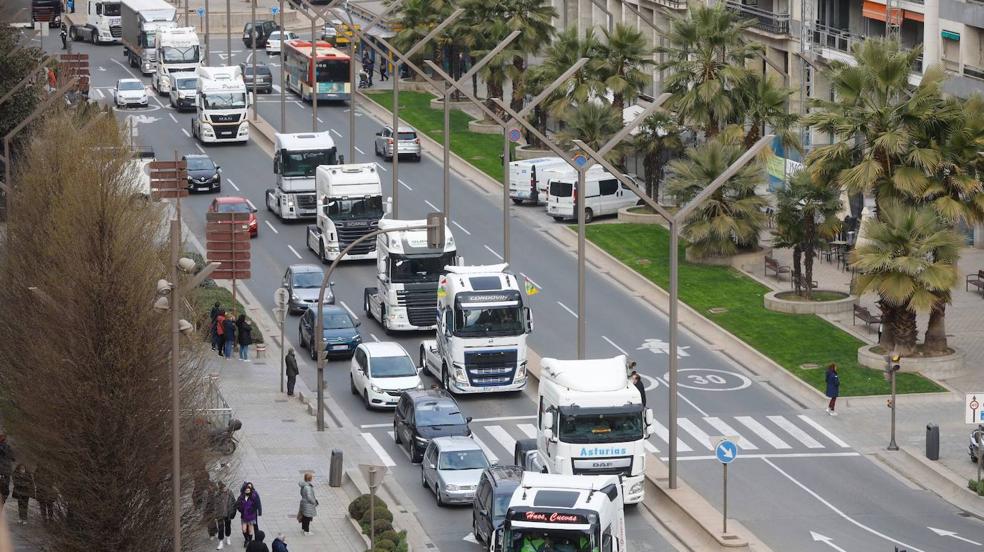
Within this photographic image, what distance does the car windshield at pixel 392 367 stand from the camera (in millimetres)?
62625

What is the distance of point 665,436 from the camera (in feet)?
198

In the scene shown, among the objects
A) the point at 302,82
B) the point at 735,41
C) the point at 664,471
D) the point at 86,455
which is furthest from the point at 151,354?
the point at 302,82

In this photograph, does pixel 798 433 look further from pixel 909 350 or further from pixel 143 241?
pixel 143 241

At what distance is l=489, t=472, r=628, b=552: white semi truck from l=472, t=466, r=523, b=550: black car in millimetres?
3875

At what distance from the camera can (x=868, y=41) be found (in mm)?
66188

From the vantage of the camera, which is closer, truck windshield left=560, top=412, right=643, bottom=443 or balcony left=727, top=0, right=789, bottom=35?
truck windshield left=560, top=412, right=643, bottom=443

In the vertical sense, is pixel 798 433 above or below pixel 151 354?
below

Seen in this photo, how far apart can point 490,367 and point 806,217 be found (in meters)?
15.1

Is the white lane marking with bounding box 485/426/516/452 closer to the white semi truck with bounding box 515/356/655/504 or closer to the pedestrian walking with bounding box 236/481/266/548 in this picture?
the white semi truck with bounding box 515/356/655/504

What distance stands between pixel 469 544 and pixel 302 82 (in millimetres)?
63079

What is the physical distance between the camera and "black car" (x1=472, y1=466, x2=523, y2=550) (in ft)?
157

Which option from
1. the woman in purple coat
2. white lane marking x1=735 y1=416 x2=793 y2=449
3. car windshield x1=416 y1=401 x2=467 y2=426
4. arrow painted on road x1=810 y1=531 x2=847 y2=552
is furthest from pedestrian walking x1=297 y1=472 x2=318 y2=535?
white lane marking x1=735 y1=416 x2=793 y2=449

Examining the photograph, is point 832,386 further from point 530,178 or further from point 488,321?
point 530,178

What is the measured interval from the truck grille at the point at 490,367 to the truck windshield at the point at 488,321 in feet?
2.13
